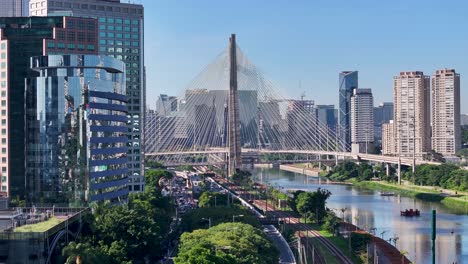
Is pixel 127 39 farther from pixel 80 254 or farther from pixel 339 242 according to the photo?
pixel 80 254

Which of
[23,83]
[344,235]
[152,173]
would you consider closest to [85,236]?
[23,83]

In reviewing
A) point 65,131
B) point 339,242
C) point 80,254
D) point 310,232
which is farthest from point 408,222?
point 80,254

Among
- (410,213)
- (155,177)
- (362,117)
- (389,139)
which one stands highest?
(362,117)

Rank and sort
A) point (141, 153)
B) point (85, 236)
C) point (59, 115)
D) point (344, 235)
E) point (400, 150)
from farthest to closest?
point (400, 150), point (141, 153), point (344, 235), point (59, 115), point (85, 236)

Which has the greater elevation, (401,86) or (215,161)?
(401,86)

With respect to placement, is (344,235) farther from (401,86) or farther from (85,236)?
(401,86)

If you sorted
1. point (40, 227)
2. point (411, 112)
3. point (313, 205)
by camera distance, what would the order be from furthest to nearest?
point (411, 112)
point (313, 205)
point (40, 227)
